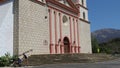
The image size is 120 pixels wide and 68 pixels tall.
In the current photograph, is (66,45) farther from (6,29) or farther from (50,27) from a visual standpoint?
(6,29)

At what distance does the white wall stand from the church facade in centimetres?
42

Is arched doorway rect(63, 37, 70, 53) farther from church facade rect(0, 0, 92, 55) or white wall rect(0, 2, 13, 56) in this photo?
white wall rect(0, 2, 13, 56)

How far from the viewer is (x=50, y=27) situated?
104 ft

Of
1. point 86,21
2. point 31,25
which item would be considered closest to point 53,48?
point 31,25

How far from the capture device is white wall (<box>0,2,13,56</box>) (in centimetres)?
2566

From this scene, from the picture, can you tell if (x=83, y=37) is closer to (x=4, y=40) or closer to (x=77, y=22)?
(x=77, y=22)

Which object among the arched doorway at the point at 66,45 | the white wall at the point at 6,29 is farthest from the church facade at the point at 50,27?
the white wall at the point at 6,29

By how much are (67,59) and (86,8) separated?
20207 millimetres

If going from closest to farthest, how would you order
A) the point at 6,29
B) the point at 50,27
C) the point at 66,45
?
the point at 6,29 → the point at 50,27 → the point at 66,45

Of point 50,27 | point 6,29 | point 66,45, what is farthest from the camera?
point 66,45

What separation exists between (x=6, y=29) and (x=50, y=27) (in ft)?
23.7

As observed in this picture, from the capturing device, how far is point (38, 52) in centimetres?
2836

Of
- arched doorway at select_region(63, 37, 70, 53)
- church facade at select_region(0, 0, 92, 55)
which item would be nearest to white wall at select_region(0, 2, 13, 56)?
church facade at select_region(0, 0, 92, 55)

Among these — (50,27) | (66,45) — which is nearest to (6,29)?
(50,27)
